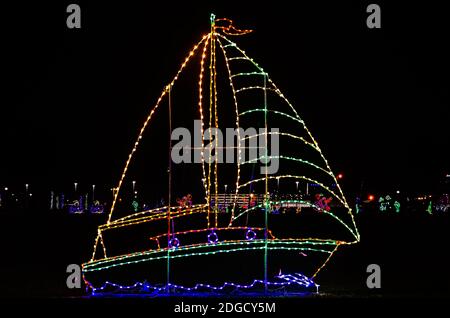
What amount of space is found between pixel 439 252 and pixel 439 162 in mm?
30126

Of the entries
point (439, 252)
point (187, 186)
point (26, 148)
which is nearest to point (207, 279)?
point (439, 252)

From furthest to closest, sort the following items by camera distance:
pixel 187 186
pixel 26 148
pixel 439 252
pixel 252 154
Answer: pixel 26 148, pixel 187 186, pixel 439 252, pixel 252 154

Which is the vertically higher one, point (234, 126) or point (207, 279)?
point (234, 126)

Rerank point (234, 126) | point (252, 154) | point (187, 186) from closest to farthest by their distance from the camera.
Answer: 1. point (252, 154)
2. point (234, 126)
3. point (187, 186)

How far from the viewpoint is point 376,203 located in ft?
208

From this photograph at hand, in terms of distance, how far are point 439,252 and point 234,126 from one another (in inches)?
298

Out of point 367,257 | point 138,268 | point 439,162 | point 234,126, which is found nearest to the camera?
point 234,126

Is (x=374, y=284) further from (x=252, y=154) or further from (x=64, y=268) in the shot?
(x=64, y=268)

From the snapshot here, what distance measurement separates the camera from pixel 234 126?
11.2m

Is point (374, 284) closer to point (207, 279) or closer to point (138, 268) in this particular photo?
point (207, 279)

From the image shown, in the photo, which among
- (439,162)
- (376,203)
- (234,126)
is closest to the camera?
(234,126)
